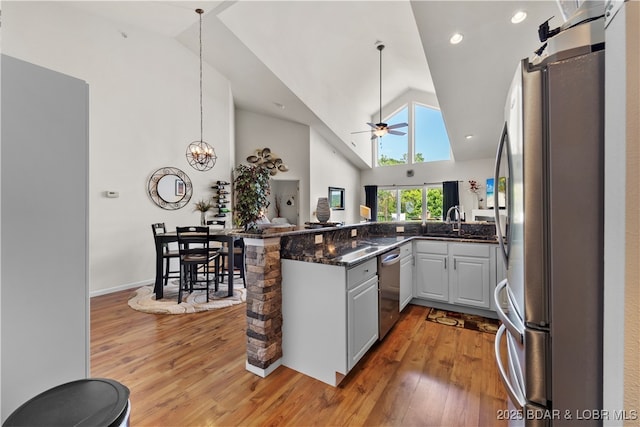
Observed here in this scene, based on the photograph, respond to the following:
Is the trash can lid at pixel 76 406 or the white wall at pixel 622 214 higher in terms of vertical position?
the white wall at pixel 622 214

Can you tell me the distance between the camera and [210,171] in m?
5.49

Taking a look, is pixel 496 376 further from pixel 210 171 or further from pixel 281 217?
pixel 281 217

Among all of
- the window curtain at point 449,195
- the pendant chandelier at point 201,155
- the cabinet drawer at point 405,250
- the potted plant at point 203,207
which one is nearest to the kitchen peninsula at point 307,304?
the cabinet drawer at point 405,250

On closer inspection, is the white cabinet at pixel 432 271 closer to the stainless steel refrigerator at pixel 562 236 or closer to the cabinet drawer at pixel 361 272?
the cabinet drawer at pixel 361 272

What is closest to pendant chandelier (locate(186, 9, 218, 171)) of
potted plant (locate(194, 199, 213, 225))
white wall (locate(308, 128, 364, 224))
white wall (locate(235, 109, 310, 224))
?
potted plant (locate(194, 199, 213, 225))

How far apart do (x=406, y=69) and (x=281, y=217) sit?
5.23m

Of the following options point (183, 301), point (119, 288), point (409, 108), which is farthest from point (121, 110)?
point (409, 108)

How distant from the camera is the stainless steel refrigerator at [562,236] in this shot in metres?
0.76

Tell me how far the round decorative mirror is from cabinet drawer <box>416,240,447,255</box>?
4.13 m

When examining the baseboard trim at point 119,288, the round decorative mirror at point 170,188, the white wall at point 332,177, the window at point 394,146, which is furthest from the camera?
the window at point 394,146

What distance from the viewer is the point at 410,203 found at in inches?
370

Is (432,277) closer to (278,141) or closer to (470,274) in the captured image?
(470,274)

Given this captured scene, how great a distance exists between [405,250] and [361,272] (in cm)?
123

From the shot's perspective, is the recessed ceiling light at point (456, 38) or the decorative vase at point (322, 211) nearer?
the decorative vase at point (322, 211)
